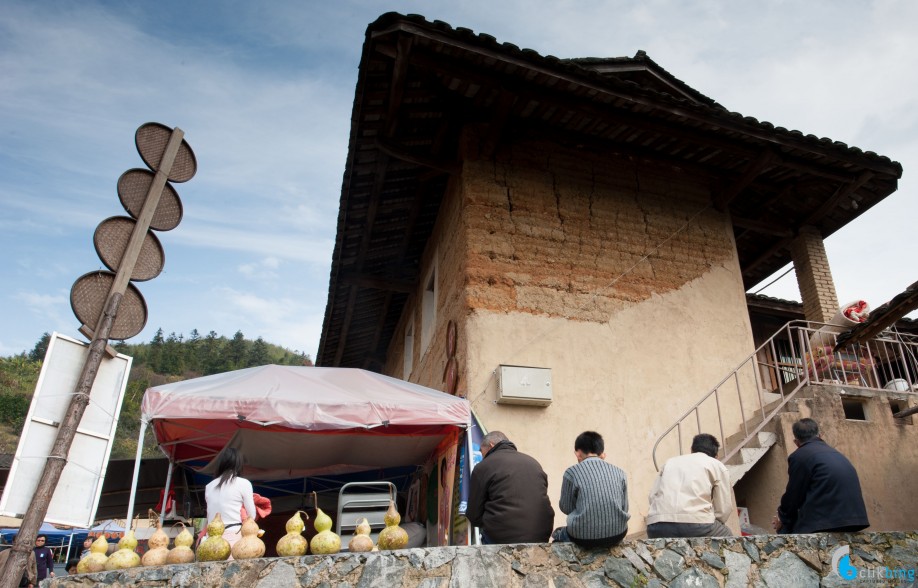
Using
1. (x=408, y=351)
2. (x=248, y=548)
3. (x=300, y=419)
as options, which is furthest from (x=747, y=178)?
(x=248, y=548)

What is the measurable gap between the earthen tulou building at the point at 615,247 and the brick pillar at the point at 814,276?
33 mm

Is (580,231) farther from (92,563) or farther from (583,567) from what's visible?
(92,563)

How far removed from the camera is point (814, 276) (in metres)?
9.27

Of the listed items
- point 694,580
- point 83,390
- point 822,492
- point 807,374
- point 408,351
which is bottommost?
point 694,580

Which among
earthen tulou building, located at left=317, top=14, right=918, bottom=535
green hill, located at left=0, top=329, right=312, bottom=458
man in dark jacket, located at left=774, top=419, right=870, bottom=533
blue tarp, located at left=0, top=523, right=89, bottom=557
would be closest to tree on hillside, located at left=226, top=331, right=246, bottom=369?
green hill, located at left=0, top=329, right=312, bottom=458

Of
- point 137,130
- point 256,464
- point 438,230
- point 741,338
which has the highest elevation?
point 438,230

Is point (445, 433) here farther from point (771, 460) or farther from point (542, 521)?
point (771, 460)

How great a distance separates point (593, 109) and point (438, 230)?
10.3 ft

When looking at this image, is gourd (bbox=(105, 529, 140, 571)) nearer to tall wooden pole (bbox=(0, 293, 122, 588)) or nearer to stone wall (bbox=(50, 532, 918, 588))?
stone wall (bbox=(50, 532, 918, 588))

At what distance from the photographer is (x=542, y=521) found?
4.41 meters

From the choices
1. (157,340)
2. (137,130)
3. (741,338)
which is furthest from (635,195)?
(157,340)

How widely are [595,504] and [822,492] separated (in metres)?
1.76

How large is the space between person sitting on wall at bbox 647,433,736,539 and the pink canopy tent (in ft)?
6.36

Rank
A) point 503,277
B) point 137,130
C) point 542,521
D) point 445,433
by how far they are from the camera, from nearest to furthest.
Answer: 1. point 137,130
2. point 542,521
3. point 445,433
4. point 503,277
